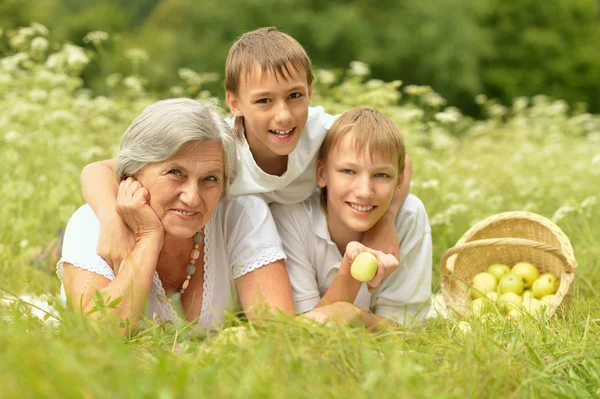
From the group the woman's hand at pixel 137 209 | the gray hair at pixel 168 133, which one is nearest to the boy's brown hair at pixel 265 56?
the gray hair at pixel 168 133

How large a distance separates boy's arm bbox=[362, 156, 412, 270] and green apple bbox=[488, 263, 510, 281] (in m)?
0.77

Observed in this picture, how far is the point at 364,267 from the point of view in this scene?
3016 millimetres

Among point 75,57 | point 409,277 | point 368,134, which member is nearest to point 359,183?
point 368,134

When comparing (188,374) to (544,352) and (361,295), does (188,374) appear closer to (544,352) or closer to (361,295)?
(544,352)

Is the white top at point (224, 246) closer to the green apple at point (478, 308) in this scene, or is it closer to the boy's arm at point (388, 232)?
the boy's arm at point (388, 232)

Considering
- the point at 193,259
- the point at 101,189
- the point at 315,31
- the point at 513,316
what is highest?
the point at 315,31

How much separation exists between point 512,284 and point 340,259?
94cm

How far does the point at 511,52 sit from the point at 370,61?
581 centimetres

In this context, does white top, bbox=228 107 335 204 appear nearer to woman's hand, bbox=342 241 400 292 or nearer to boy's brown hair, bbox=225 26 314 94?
boy's brown hair, bbox=225 26 314 94

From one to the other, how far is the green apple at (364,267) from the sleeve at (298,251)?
0.45 meters

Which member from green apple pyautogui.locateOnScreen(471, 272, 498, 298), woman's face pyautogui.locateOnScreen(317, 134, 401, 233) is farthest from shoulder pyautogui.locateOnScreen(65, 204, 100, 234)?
green apple pyautogui.locateOnScreen(471, 272, 498, 298)

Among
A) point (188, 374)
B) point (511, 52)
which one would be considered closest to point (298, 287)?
point (188, 374)

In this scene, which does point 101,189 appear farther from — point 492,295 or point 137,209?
point 492,295

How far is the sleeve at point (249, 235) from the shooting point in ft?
10.7
